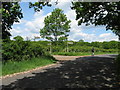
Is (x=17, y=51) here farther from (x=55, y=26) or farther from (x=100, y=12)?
(x=55, y=26)

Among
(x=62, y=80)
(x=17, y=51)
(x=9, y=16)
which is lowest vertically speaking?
(x=62, y=80)

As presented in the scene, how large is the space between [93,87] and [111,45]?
154 feet

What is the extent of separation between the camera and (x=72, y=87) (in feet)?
18.3

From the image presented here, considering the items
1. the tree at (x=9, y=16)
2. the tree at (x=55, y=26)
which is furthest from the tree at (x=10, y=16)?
the tree at (x=55, y=26)

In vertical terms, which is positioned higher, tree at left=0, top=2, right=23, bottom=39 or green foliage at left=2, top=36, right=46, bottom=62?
tree at left=0, top=2, right=23, bottom=39

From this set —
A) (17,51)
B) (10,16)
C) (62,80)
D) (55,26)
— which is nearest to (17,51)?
(17,51)

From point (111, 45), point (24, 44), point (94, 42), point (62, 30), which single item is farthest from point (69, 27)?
point (24, 44)

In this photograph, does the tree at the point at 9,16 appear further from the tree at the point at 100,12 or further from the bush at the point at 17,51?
the tree at the point at 100,12

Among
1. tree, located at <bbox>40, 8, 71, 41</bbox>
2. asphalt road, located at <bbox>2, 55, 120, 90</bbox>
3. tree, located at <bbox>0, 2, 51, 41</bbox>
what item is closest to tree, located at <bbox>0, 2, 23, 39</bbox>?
tree, located at <bbox>0, 2, 51, 41</bbox>

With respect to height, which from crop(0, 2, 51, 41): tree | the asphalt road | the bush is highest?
crop(0, 2, 51, 41): tree

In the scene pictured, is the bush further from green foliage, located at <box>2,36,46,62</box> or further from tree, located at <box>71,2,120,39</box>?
tree, located at <box>71,2,120,39</box>

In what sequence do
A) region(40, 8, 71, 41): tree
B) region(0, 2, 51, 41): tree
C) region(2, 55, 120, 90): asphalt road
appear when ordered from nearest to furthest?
1. region(2, 55, 120, 90): asphalt road
2. region(0, 2, 51, 41): tree
3. region(40, 8, 71, 41): tree

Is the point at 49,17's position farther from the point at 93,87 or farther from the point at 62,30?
the point at 93,87

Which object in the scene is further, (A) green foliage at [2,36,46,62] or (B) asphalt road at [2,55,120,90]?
(A) green foliage at [2,36,46,62]
